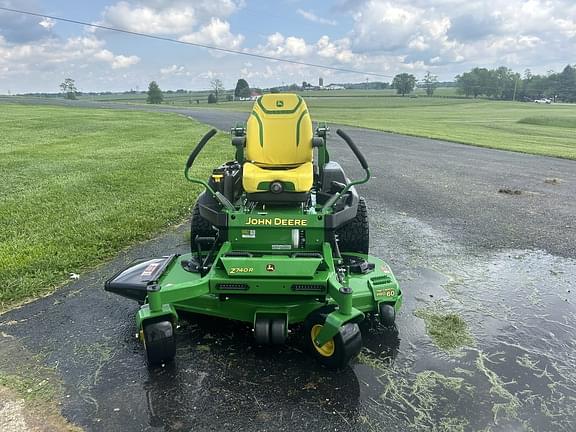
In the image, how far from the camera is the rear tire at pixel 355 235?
15.6ft

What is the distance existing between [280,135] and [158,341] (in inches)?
96.9

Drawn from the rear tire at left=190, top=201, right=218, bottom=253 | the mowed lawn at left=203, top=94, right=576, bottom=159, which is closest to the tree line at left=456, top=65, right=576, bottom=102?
the mowed lawn at left=203, top=94, right=576, bottom=159

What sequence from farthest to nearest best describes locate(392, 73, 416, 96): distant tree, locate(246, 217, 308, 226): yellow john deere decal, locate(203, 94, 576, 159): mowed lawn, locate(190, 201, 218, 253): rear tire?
locate(392, 73, 416, 96): distant tree, locate(203, 94, 576, 159): mowed lawn, locate(190, 201, 218, 253): rear tire, locate(246, 217, 308, 226): yellow john deere decal

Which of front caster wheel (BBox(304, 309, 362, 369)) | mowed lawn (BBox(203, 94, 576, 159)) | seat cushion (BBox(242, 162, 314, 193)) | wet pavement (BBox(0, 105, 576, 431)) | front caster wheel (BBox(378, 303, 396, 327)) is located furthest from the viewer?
mowed lawn (BBox(203, 94, 576, 159))

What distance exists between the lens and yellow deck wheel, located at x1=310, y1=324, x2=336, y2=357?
124 inches

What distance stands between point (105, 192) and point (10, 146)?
8759 millimetres

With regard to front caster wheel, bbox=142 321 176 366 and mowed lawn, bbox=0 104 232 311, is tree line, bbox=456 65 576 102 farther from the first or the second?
front caster wheel, bbox=142 321 176 366

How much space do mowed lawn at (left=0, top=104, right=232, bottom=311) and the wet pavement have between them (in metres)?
0.44

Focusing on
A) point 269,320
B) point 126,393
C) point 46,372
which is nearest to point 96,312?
point 46,372

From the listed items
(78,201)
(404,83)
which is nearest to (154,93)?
(404,83)

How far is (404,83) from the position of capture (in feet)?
299

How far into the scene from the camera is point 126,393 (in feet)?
9.77

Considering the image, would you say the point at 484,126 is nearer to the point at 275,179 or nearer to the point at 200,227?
the point at 200,227

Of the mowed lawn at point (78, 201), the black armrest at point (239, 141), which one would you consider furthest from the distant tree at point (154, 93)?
the black armrest at point (239, 141)
